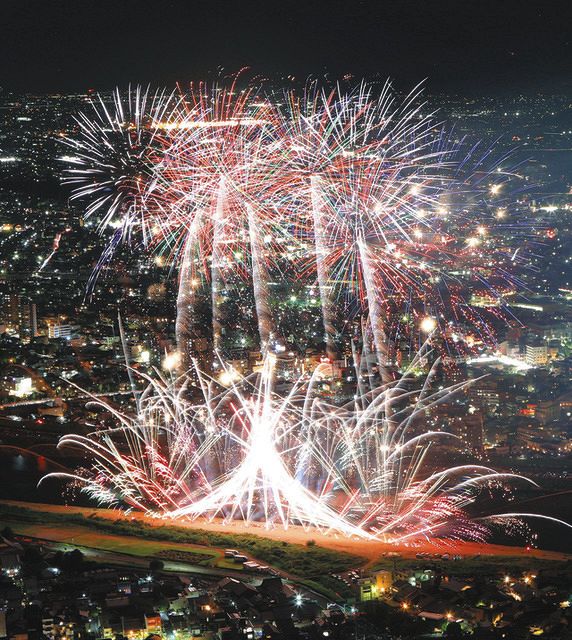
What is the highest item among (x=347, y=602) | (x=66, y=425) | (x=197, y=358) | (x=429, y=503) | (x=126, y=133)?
(x=126, y=133)

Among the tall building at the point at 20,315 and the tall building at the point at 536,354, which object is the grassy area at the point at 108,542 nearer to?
the tall building at the point at 536,354

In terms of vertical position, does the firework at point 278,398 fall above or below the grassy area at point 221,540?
above

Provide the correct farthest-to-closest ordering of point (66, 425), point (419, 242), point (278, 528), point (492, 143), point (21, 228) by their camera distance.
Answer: point (21, 228) < point (492, 143) < point (419, 242) < point (66, 425) < point (278, 528)

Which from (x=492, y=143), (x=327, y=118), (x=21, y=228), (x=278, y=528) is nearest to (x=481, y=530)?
(x=278, y=528)

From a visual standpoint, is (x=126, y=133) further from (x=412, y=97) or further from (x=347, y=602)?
→ (x=347, y=602)

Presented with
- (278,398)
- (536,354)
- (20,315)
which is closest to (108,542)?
(278,398)

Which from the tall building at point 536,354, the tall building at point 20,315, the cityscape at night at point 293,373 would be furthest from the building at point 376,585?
the tall building at point 20,315

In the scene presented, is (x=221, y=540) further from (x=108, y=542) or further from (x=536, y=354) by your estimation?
(x=536, y=354)

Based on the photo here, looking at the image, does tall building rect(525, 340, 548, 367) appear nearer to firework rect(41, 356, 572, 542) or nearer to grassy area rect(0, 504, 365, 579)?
firework rect(41, 356, 572, 542)
